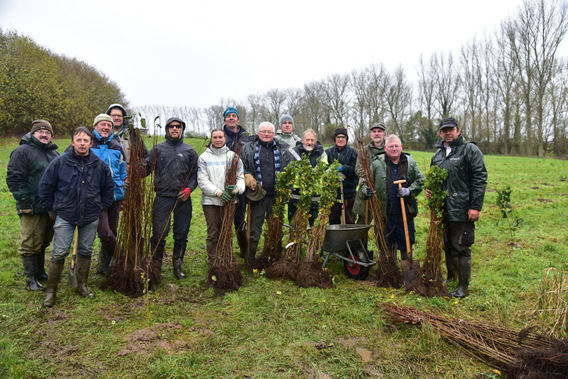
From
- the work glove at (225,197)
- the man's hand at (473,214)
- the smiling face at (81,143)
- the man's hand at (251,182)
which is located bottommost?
the man's hand at (473,214)

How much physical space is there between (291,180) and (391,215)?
136cm

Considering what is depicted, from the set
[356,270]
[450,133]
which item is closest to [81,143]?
[356,270]

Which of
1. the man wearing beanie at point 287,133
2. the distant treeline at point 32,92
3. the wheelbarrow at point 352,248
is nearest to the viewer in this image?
the wheelbarrow at point 352,248

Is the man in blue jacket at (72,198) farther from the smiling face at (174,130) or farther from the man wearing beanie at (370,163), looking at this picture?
the man wearing beanie at (370,163)

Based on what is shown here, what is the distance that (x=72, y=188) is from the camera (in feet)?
10.4

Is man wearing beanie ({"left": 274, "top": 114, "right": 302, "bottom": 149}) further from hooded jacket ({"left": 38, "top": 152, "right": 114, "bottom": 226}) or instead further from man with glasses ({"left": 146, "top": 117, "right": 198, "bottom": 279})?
hooded jacket ({"left": 38, "top": 152, "right": 114, "bottom": 226})

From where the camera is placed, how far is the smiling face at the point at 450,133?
3650 mm

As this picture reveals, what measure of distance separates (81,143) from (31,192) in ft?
2.97

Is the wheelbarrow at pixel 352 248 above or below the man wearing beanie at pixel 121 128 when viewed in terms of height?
below

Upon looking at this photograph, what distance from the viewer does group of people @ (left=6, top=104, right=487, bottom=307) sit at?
3236 millimetres

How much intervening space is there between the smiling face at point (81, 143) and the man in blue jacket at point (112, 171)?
0.42 metres

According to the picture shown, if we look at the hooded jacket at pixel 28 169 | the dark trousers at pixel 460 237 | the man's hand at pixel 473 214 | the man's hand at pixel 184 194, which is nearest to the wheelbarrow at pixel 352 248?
the dark trousers at pixel 460 237

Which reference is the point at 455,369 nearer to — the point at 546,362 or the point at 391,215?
the point at 546,362

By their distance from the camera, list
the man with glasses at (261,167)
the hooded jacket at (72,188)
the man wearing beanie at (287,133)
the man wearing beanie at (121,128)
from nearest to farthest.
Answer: the hooded jacket at (72,188) < the man wearing beanie at (121,128) < the man with glasses at (261,167) < the man wearing beanie at (287,133)
